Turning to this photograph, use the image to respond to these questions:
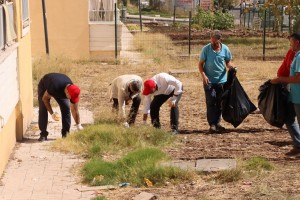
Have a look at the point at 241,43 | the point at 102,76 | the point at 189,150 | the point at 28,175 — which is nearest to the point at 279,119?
the point at 189,150

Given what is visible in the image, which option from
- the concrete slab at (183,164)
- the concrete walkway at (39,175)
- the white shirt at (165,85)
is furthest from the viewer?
the white shirt at (165,85)

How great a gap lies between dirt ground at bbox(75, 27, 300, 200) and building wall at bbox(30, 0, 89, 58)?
665 centimetres

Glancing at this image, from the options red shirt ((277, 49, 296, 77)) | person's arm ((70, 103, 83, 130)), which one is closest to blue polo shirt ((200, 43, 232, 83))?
red shirt ((277, 49, 296, 77))

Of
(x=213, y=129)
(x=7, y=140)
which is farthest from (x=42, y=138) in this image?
(x=213, y=129)

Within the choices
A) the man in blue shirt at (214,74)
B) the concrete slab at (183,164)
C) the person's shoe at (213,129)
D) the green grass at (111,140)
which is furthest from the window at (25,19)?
the concrete slab at (183,164)

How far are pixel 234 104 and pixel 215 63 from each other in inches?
30.0

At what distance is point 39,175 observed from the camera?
9.32m

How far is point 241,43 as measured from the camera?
1231 inches

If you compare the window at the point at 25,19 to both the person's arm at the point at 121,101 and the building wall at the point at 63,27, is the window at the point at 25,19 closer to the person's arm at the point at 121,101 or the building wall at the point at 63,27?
the person's arm at the point at 121,101

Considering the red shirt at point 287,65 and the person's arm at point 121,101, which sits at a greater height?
the red shirt at point 287,65

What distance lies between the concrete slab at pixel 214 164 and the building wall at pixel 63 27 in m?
14.8

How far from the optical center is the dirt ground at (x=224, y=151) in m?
7.95

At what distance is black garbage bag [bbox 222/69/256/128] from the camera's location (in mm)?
11992

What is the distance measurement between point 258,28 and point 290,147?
31.7 metres
